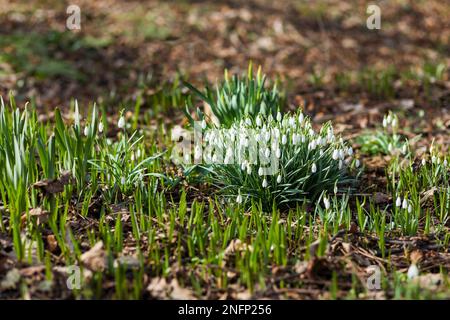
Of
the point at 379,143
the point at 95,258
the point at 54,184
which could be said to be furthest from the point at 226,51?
the point at 95,258

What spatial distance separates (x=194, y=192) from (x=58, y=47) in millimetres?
4213

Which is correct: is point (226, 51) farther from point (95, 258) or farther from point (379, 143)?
point (95, 258)

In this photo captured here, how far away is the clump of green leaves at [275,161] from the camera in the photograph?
319cm

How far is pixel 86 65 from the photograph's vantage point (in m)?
6.73

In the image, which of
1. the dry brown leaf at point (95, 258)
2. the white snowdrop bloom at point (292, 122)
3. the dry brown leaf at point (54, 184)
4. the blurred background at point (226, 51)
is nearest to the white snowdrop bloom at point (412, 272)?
the white snowdrop bloom at point (292, 122)

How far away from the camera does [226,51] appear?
7.38 m

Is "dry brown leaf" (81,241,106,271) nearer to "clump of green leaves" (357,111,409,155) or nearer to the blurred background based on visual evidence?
"clump of green leaves" (357,111,409,155)

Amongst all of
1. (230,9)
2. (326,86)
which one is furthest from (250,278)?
(230,9)

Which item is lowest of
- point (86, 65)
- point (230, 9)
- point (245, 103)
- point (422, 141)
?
point (422, 141)

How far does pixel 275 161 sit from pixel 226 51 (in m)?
4.39

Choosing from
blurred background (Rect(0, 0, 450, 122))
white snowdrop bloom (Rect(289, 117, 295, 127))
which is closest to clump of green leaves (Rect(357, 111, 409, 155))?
blurred background (Rect(0, 0, 450, 122))

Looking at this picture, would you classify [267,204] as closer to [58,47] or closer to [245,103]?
[245,103]

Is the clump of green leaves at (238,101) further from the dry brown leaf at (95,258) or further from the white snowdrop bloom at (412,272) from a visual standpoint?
the white snowdrop bloom at (412,272)
